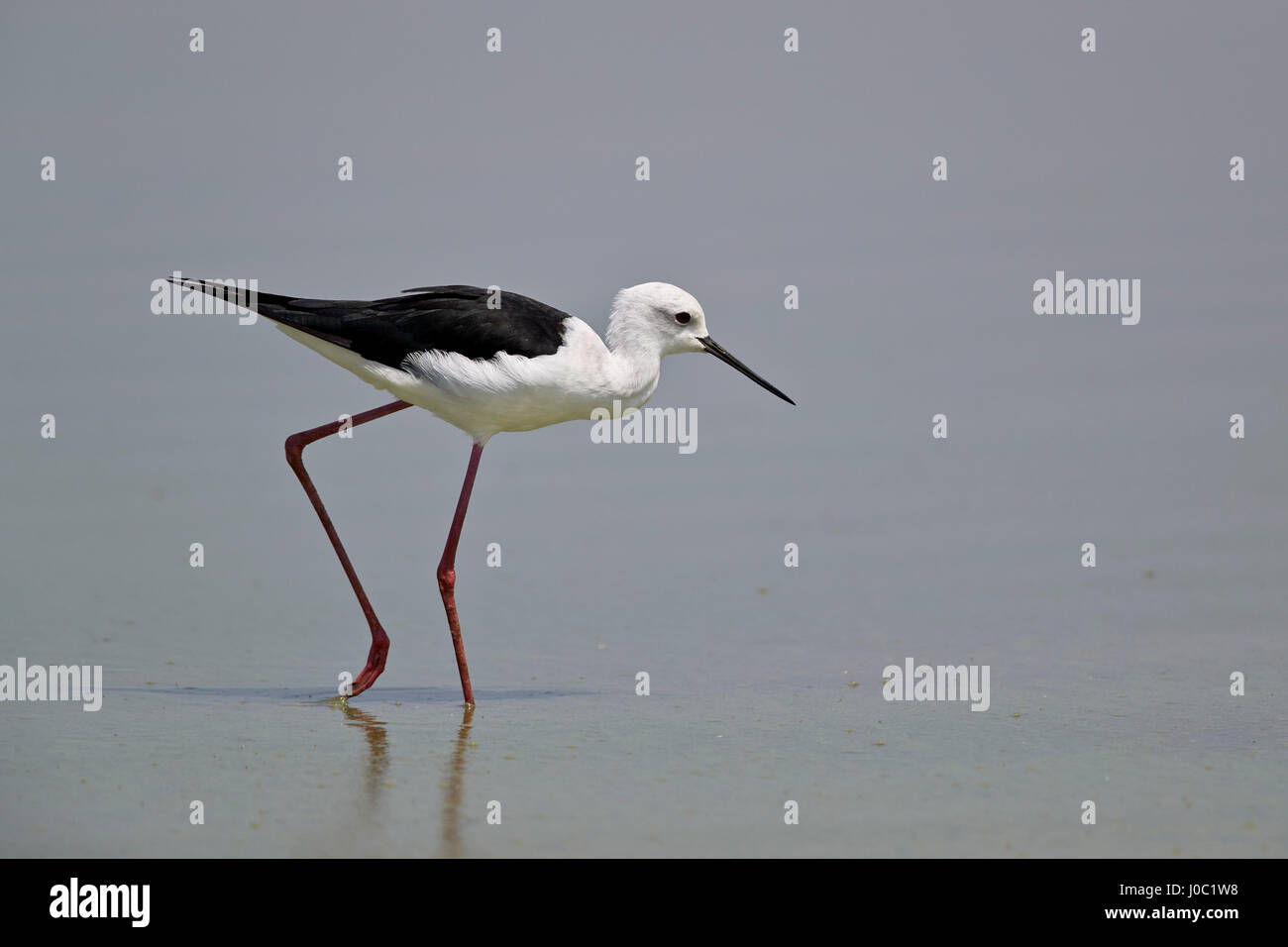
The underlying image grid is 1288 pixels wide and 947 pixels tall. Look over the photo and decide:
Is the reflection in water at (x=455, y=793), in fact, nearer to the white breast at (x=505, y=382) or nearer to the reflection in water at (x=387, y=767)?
the reflection in water at (x=387, y=767)

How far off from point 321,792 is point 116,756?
3.56ft

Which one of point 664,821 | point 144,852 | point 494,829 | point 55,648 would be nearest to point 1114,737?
point 664,821

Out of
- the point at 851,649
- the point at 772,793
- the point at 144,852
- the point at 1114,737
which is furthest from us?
the point at 851,649

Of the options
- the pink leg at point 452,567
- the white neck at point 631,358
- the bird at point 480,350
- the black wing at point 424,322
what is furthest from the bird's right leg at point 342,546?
the white neck at point 631,358

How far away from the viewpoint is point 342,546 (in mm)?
9852

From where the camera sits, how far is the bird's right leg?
921 cm

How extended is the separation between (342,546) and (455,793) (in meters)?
2.94

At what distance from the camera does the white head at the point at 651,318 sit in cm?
958

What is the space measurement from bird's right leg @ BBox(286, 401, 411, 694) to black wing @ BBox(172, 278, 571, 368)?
517 millimetres

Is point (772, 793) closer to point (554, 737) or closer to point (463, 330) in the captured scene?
point (554, 737)

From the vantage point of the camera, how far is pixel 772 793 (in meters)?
7.29

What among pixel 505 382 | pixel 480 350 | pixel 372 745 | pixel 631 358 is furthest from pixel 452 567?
pixel 372 745

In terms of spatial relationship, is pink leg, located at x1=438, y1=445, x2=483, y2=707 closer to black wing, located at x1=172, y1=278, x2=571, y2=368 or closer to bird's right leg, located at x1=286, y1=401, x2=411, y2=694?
bird's right leg, located at x1=286, y1=401, x2=411, y2=694

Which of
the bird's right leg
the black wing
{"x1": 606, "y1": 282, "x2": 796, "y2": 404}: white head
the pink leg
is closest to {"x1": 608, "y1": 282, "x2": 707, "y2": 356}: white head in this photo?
{"x1": 606, "y1": 282, "x2": 796, "y2": 404}: white head
